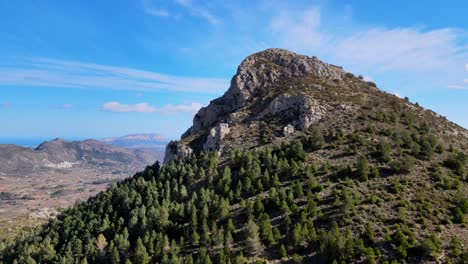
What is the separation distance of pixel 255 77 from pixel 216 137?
4011 cm

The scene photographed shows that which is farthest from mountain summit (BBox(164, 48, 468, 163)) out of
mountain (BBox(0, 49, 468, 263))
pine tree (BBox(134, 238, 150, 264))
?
pine tree (BBox(134, 238, 150, 264))

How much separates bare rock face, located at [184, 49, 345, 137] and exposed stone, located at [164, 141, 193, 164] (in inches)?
693

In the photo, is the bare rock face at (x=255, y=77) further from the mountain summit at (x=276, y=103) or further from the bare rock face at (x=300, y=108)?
the bare rock face at (x=300, y=108)

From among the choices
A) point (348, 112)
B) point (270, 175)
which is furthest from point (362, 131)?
point (270, 175)

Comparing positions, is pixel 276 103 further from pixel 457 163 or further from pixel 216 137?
pixel 457 163

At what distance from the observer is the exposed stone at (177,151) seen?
11865 cm

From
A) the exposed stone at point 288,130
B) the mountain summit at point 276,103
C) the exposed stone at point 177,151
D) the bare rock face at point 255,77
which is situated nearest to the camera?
the exposed stone at point 288,130

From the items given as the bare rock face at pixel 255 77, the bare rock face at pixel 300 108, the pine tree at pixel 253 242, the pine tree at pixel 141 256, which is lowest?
the pine tree at pixel 141 256

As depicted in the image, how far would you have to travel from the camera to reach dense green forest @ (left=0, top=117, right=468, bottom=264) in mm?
60312

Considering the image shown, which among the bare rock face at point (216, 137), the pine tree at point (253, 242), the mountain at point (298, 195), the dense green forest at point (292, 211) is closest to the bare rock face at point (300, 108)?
the mountain at point (298, 195)

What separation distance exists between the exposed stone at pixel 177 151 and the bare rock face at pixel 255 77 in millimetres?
17612

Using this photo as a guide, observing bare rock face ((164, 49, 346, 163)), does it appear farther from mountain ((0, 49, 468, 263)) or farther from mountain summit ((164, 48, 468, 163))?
mountain ((0, 49, 468, 263))

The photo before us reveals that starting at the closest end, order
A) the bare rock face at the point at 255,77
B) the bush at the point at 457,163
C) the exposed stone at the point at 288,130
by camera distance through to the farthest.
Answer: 1. the bush at the point at 457,163
2. the exposed stone at the point at 288,130
3. the bare rock face at the point at 255,77

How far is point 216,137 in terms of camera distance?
113 m
